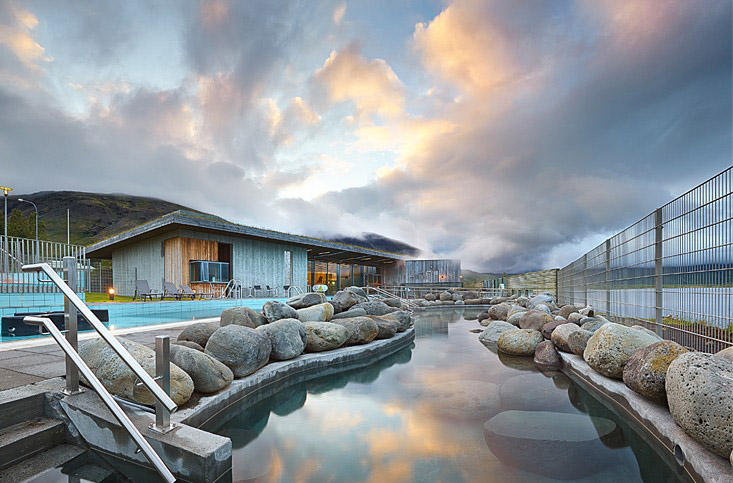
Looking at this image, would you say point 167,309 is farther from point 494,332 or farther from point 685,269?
point 685,269

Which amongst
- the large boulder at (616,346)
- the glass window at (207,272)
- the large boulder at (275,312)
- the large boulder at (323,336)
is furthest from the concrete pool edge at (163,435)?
the glass window at (207,272)

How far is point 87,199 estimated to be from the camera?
105375 mm

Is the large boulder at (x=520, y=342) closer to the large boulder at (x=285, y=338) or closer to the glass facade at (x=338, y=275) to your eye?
the large boulder at (x=285, y=338)

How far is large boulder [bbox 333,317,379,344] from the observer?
6.19 m

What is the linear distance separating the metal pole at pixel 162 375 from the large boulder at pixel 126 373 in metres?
0.36

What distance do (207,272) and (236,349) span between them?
13439mm

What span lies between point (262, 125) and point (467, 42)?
771 inches

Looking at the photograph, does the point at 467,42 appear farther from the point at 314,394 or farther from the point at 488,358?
the point at 314,394

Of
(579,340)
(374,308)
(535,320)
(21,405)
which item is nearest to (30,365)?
(21,405)

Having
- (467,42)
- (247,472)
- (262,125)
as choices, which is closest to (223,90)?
(262,125)

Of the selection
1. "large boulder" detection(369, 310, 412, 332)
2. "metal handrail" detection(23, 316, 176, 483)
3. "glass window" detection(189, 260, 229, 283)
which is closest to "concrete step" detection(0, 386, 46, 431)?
"metal handrail" detection(23, 316, 176, 483)

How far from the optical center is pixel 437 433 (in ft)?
10.1

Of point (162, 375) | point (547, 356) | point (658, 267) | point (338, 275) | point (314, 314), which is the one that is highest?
point (658, 267)

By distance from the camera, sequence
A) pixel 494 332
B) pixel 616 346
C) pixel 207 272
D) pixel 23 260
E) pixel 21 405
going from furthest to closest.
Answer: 1. pixel 207 272
2. pixel 23 260
3. pixel 494 332
4. pixel 616 346
5. pixel 21 405
